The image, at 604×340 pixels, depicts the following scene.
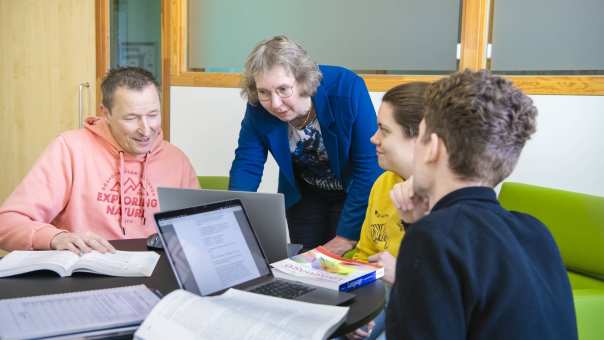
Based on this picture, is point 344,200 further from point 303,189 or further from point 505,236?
point 505,236

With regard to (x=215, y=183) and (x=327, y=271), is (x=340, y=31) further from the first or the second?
(x=327, y=271)

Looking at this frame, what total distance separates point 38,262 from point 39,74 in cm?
308

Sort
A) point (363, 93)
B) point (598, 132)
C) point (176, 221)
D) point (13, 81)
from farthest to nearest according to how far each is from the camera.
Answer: point (13, 81), point (598, 132), point (363, 93), point (176, 221)

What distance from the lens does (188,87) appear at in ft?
12.1

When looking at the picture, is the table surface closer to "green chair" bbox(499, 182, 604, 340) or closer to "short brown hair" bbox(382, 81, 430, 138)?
"short brown hair" bbox(382, 81, 430, 138)

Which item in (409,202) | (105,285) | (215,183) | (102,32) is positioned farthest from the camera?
(102,32)

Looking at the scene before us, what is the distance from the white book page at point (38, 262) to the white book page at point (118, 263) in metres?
0.03

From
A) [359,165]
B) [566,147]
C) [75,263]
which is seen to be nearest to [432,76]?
[566,147]

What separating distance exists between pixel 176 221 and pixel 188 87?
2516 mm

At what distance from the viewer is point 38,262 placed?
1.42 meters

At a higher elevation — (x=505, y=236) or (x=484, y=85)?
(x=484, y=85)

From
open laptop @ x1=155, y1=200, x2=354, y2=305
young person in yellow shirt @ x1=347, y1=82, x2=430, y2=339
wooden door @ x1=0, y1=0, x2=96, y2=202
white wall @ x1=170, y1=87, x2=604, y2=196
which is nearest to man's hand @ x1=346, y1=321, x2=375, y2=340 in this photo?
young person in yellow shirt @ x1=347, y1=82, x2=430, y2=339

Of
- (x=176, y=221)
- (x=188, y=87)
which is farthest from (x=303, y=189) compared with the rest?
(x=188, y=87)

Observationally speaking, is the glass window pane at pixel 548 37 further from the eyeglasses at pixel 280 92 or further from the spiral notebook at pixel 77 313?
the spiral notebook at pixel 77 313
